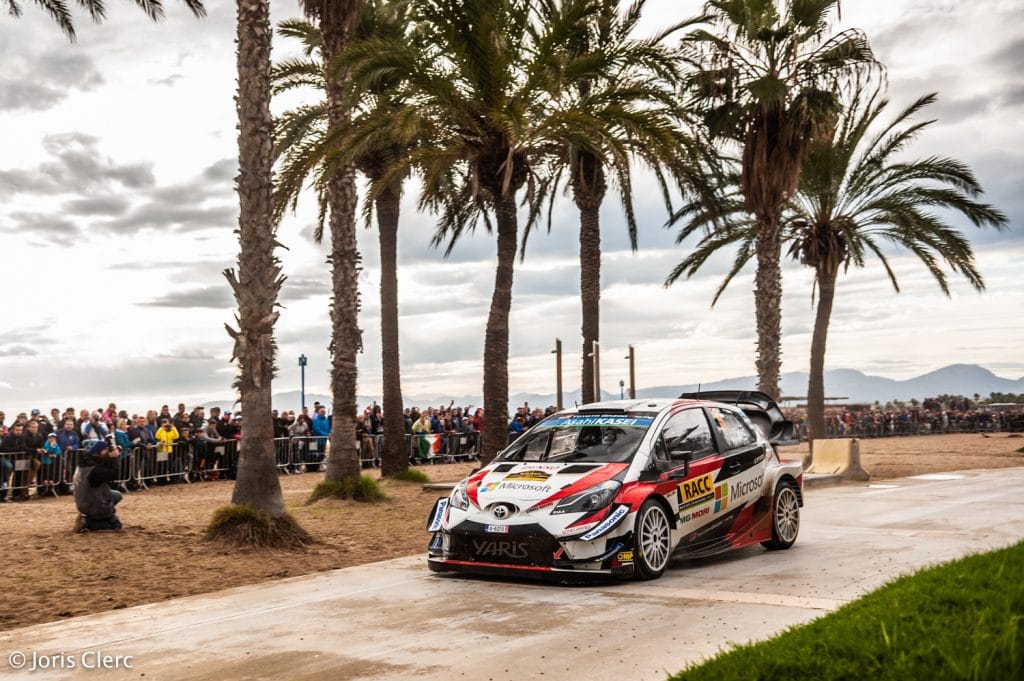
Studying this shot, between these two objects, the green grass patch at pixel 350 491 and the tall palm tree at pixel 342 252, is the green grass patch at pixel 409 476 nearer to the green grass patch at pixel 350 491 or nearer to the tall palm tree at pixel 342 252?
the tall palm tree at pixel 342 252

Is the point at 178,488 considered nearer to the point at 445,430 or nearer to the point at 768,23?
the point at 445,430

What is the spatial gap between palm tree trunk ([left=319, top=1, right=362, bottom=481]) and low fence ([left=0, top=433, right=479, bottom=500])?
166 centimetres

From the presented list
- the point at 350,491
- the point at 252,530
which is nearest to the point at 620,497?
the point at 252,530

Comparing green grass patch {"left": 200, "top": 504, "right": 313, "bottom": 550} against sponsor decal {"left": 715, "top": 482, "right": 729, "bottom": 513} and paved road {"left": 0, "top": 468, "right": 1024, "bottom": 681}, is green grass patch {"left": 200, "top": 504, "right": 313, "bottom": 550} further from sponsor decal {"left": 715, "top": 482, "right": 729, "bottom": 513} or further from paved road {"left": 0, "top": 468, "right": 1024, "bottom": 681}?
sponsor decal {"left": 715, "top": 482, "right": 729, "bottom": 513}

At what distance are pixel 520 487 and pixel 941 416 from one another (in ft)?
170

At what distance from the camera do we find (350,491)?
62.1ft

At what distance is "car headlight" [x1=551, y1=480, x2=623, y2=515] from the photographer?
9523 mm

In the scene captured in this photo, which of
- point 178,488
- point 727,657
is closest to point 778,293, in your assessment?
point 178,488

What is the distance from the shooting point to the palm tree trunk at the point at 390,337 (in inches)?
944

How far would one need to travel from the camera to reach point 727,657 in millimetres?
4836

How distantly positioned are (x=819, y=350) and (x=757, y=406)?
54.7 ft

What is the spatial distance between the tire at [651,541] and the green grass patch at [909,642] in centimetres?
396

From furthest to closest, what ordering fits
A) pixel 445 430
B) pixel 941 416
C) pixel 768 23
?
pixel 941 416
pixel 445 430
pixel 768 23

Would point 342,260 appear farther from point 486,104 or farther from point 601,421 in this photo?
point 601,421
